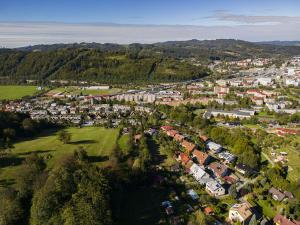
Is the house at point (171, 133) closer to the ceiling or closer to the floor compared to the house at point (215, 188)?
closer to the ceiling

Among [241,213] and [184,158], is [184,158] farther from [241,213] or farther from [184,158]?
[241,213]

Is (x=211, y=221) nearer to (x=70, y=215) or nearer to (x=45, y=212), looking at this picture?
(x=70, y=215)

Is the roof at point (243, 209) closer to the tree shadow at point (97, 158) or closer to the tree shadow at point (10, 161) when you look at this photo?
the tree shadow at point (97, 158)

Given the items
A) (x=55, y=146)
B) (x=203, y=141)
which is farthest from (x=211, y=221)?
(x=55, y=146)

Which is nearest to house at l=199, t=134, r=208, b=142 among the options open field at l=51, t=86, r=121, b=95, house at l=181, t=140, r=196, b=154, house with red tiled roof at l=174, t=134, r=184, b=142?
house with red tiled roof at l=174, t=134, r=184, b=142

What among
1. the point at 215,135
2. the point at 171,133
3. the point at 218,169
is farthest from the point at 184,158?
the point at 171,133

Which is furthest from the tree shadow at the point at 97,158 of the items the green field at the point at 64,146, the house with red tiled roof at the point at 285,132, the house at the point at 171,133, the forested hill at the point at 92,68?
the forested hill at the point at 92,68
